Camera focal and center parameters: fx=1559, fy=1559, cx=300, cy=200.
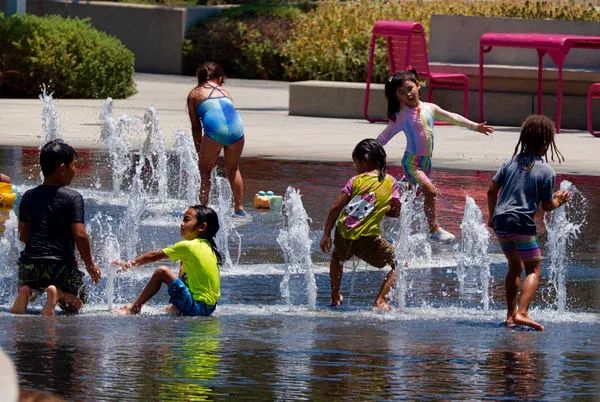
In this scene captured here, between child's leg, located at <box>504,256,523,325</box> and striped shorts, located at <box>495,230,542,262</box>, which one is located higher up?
striped shorts, located at <box>495,230,542,262</box>

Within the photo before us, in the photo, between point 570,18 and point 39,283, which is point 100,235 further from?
point 570,18

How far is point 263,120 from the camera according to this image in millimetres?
21031

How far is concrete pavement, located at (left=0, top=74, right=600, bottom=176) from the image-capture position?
1684cm

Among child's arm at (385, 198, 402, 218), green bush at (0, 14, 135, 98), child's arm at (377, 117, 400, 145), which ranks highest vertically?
green bush at (0, 14, 135, 98)

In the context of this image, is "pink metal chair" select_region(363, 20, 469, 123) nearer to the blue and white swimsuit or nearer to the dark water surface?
the blue and white swimsuit

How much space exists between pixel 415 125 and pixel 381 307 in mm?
2824

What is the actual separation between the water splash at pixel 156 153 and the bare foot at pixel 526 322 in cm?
630

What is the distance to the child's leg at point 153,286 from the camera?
27.0 ft

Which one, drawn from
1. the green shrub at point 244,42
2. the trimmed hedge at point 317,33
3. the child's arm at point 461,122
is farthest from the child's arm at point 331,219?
Result: the green shrub at point 244,42

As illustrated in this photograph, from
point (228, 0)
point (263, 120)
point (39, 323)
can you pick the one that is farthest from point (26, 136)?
point (228, 0)

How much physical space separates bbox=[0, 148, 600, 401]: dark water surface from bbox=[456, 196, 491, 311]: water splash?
11 cm

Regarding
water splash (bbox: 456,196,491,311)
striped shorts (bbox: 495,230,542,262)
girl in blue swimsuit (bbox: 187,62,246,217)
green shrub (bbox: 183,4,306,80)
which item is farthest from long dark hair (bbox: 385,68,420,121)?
green shrub (bbox: 183,4,306,80)

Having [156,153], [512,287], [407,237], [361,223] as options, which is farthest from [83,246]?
[156,153]

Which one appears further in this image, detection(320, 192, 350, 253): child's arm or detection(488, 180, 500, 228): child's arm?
detection(320, 192, 350, 253): child's arm
